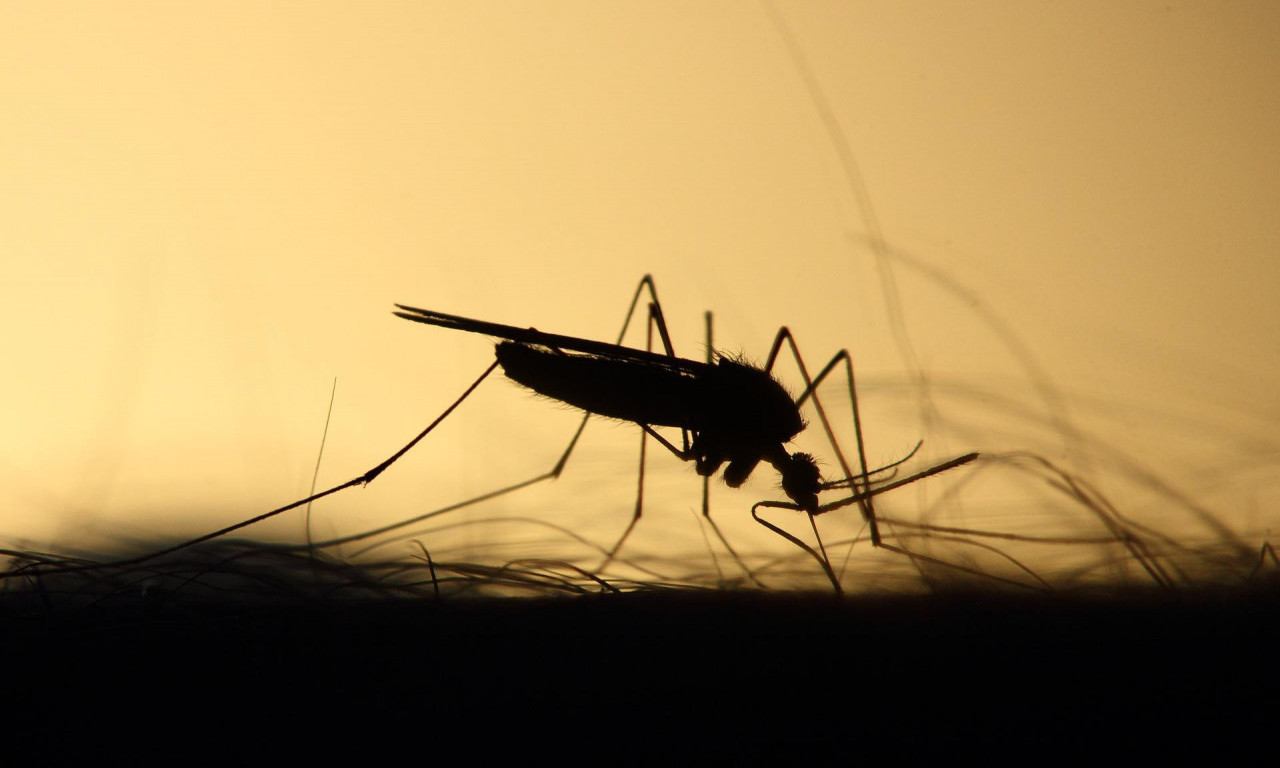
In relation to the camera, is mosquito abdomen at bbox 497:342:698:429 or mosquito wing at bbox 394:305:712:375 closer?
mosquito wing at bbox 394:305:712:375

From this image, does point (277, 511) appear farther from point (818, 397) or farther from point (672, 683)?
point (818, 397)

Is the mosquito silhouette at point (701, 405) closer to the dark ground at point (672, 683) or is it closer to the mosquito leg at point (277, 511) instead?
the mosquito leg at point (277, 511)

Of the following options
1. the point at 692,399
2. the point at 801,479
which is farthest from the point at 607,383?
the point at 801,479

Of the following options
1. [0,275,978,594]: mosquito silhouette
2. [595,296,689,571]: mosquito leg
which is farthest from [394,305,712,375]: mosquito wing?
[595,296,689,571]: mosquito leg

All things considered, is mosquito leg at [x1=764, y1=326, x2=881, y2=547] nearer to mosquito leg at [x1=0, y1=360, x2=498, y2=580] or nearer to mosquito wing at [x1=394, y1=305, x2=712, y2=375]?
mosquito wing at [x1=394, y1=305, x2=712, y2=375]

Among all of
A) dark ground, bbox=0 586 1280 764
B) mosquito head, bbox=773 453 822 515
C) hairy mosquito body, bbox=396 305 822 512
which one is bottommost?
dark ground, bbox=0 586 1280 764

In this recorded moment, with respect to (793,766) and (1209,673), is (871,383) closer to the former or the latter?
(1209,673)
